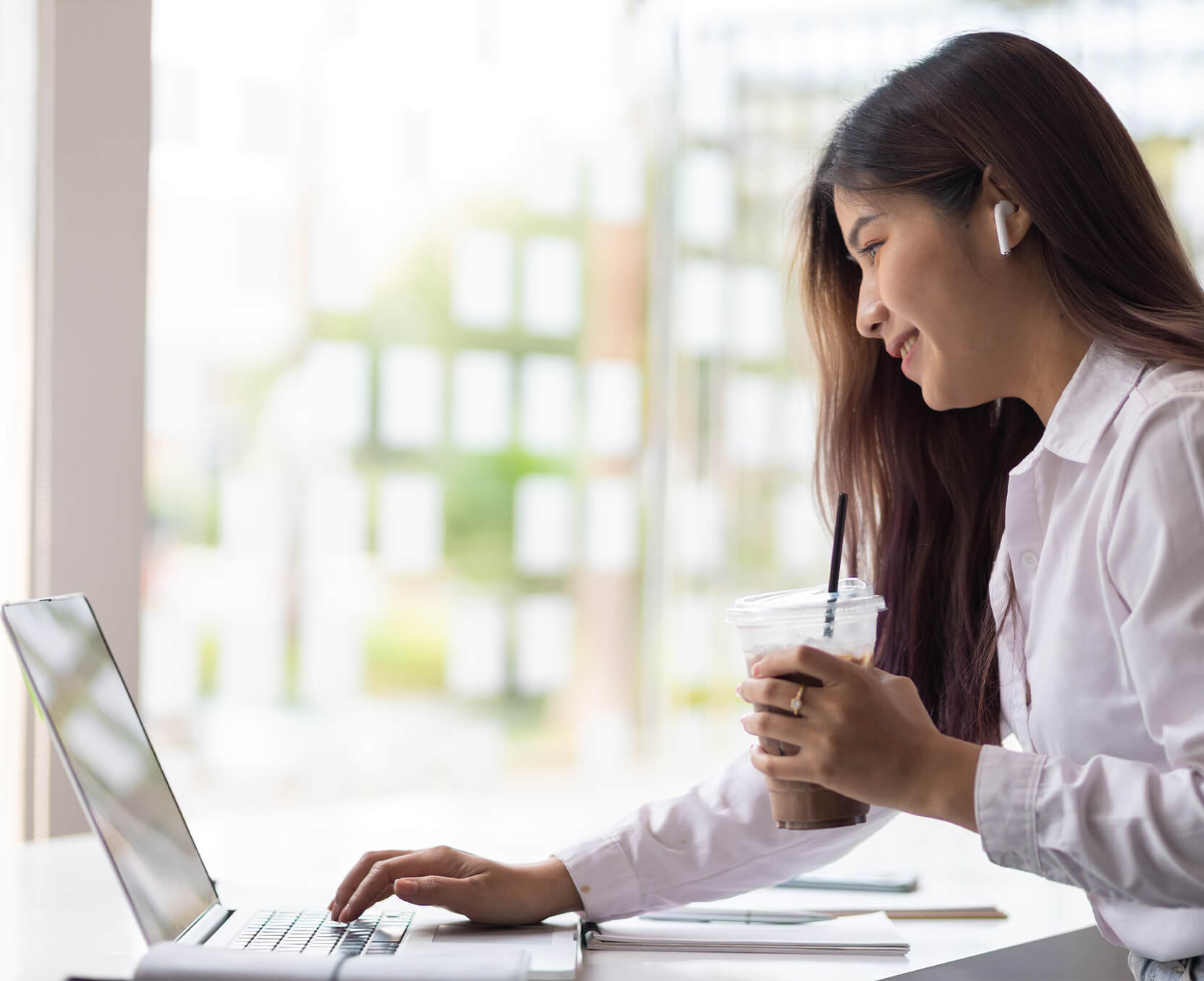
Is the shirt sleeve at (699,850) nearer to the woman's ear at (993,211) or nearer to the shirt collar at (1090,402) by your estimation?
the shirt collar at (1090,402)

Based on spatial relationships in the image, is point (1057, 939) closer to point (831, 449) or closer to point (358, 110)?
point (831, 449)

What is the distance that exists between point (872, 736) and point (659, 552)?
118 inches

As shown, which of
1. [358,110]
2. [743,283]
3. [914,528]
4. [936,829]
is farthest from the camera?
[358,110]

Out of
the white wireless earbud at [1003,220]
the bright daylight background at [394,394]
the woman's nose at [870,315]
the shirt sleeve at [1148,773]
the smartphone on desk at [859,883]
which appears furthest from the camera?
the bright daylight background at [394,394]

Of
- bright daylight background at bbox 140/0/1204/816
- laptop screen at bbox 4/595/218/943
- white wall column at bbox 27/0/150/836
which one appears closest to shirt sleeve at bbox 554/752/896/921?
laptop screen at bbox 4/595/218/943

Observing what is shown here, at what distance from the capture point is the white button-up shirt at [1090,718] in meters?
0.81

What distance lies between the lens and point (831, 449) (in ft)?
4.48

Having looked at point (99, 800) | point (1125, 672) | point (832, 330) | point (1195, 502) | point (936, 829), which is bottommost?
point (936, 829)

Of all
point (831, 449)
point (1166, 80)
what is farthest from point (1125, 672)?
point (1166, 80)

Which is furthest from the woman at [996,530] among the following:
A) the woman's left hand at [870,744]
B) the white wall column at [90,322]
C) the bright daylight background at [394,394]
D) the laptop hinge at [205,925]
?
the bright daylight background at [394,394]

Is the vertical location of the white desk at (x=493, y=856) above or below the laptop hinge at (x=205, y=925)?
below

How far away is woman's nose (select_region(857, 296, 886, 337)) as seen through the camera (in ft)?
3.70

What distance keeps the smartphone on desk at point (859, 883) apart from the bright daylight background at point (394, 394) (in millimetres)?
3620

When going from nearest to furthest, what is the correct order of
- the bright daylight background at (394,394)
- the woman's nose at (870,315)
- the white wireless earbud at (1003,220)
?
the white wireless earbud at (1003,220)
the woman's nose at (870,315)
the bright daylight background at (394,394)
